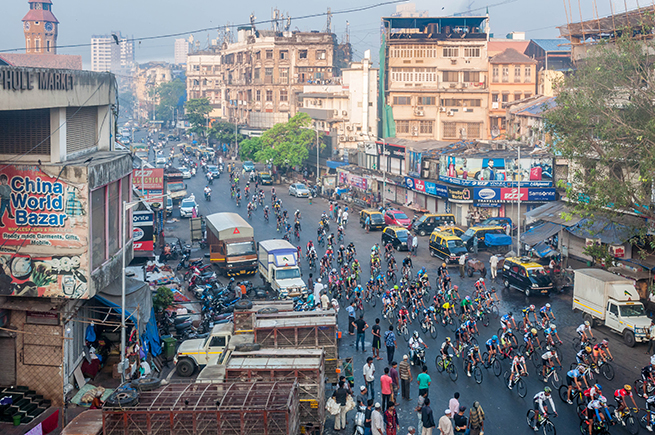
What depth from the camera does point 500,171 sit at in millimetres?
49000

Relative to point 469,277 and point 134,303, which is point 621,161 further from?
point 134,303

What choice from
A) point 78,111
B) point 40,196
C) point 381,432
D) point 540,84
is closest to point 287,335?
A: point 381,432

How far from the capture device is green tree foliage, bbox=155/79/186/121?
180000 millimetres

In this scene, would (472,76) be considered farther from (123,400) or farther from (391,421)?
(123,400)

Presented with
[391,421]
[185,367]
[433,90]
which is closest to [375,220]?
[185,367]

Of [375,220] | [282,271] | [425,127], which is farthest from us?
[425,127]

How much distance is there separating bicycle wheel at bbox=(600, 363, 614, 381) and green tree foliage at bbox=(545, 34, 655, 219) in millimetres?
7273

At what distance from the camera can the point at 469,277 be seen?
35.8 m

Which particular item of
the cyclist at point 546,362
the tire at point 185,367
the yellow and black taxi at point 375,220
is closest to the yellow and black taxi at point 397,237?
the yellow and black taxi at point 375,220

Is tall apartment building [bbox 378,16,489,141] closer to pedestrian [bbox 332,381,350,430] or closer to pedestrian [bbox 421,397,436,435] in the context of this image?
pedestrian [bbox 332,381,350,430]

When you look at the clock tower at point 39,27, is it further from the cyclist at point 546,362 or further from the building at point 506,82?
the cyclist at point 546,362

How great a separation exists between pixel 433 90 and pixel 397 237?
3781 centimetres

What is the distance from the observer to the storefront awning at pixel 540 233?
123 feet

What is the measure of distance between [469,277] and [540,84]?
1998 inches
